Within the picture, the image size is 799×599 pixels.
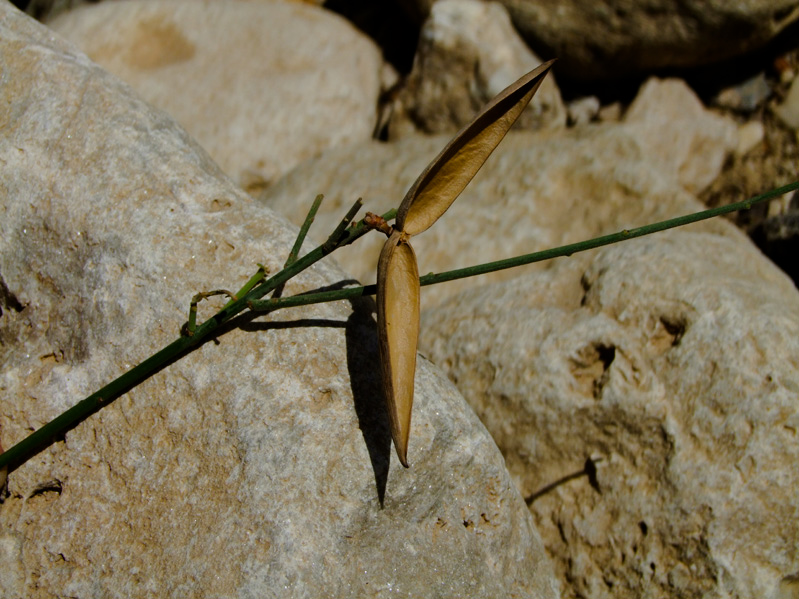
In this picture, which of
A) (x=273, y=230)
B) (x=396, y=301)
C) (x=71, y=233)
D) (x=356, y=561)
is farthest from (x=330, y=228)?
(x=356, y=561)

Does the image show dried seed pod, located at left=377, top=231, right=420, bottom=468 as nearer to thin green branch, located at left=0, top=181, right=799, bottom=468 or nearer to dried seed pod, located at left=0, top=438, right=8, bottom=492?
thin green branch, located at left=0, top=181, right=799, bottom=468

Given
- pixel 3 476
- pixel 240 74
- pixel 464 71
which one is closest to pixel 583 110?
pixel 464 71

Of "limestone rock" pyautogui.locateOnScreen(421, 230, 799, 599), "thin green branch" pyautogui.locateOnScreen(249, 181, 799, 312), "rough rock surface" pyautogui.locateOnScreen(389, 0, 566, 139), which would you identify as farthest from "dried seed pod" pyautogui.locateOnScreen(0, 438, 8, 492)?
"rough rock surface" pyautogui.locateOnScreen(389, 0, 566, 139)

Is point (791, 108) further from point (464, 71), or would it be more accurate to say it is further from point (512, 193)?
point (512, 193)

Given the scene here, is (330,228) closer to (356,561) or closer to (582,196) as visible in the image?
(582,196)

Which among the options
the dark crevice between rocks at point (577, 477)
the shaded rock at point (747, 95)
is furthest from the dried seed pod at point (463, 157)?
the shaded rock at point (747, 95)

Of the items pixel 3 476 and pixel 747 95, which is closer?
pixel 3 476

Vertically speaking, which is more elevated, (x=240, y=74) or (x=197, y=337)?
(x=197, y=337)
